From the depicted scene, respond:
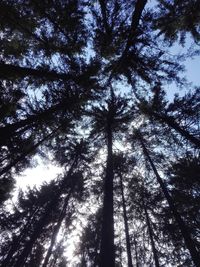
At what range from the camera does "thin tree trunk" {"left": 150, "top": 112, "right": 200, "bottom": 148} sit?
11587 mm

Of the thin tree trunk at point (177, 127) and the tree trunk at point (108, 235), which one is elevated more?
the thin tree trunk at point (177, 127)

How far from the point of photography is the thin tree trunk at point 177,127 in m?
11.6

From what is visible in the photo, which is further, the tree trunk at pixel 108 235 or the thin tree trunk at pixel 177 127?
the thin tree trunk at pixel 177 127

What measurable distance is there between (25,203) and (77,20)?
18.4 m

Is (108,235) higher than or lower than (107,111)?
lower

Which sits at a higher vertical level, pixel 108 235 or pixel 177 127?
pixel 177 127

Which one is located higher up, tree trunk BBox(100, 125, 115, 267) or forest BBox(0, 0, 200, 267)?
forest BBox(0, 0, 200, 267)

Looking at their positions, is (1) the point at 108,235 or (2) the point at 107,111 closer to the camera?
(1) the point at 108,235

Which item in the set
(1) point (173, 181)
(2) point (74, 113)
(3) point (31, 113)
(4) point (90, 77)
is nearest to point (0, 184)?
(3) point (31, 113)

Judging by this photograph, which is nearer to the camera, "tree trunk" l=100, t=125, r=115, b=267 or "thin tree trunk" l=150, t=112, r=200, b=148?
"tree trunk" l=100, t=125, r=115, b=267

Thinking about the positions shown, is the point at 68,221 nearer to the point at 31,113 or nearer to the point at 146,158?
the point at 146,158

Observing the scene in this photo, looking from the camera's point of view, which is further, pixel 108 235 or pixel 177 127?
pixel 177 127

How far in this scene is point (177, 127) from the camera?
12.8m

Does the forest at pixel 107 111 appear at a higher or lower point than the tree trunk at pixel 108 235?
higher
